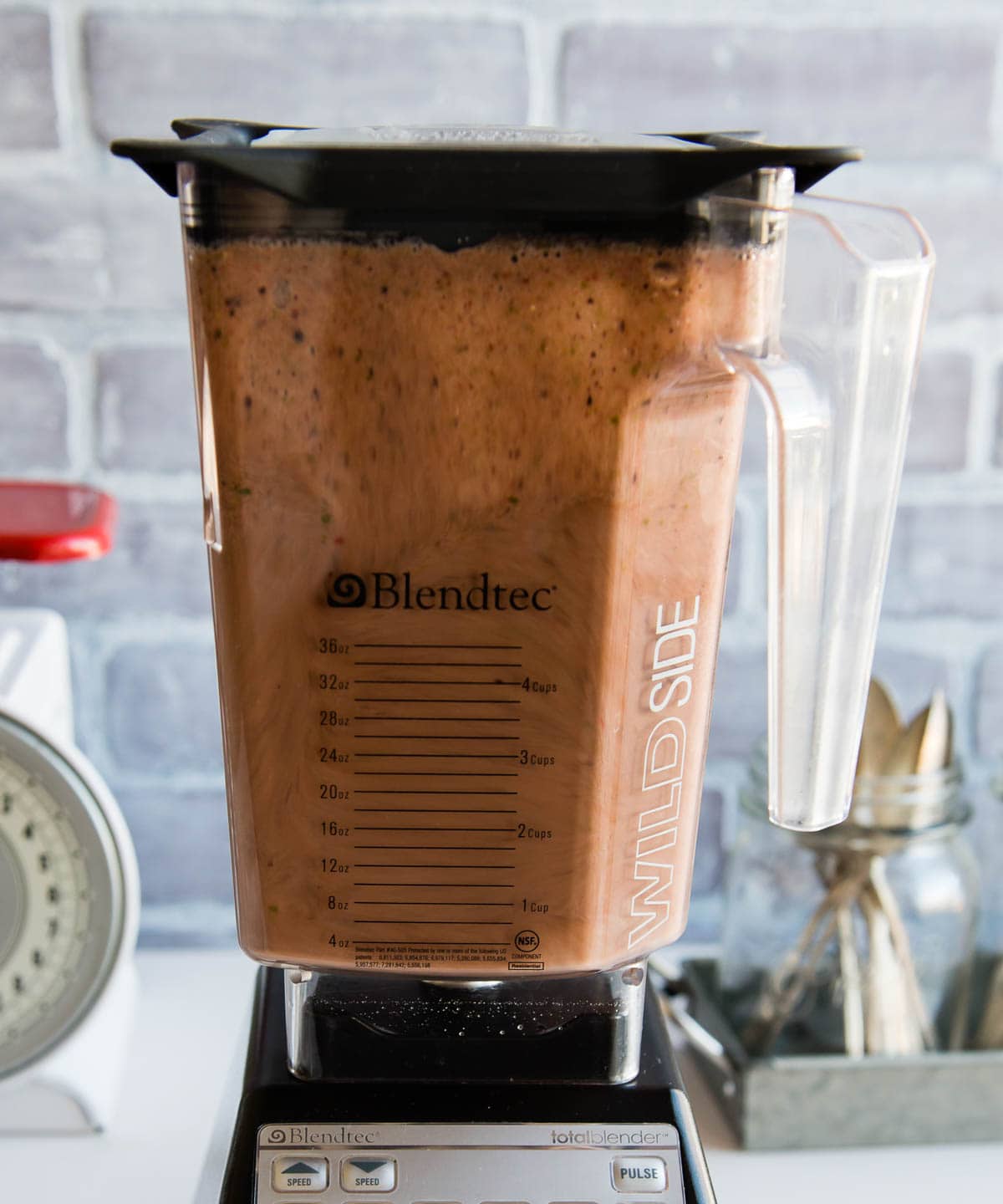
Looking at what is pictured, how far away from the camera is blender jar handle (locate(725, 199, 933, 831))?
1.16 ft

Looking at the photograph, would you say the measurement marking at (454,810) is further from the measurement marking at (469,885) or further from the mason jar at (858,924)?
the mason jar at (858,924)

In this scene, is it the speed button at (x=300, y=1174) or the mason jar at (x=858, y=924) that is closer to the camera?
the speed button at (x=300, y=1174)

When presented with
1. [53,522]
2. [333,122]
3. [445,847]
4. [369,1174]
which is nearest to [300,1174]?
[369,1174]

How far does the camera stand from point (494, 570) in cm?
38

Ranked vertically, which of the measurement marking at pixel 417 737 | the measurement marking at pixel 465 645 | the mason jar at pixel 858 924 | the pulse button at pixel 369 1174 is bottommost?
the mason jar at pixel 858 924

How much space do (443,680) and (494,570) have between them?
0.04 metres

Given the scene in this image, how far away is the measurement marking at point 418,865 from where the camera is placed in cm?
41

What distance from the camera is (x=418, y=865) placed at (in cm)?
41

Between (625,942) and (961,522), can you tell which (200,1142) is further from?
(961,522)

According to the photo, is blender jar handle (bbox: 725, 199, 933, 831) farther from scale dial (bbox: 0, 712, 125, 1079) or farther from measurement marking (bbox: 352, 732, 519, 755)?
scale dial (bbox: 0, 712, 125, 1079)

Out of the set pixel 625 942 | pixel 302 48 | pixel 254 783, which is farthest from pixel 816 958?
pixel 302 48

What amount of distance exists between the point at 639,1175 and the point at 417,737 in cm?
17

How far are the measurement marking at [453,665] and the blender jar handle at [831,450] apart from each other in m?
0.09

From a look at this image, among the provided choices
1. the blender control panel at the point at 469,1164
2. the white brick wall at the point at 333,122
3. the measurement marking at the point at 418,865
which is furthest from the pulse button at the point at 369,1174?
the white brick wall at the point at 333,122
